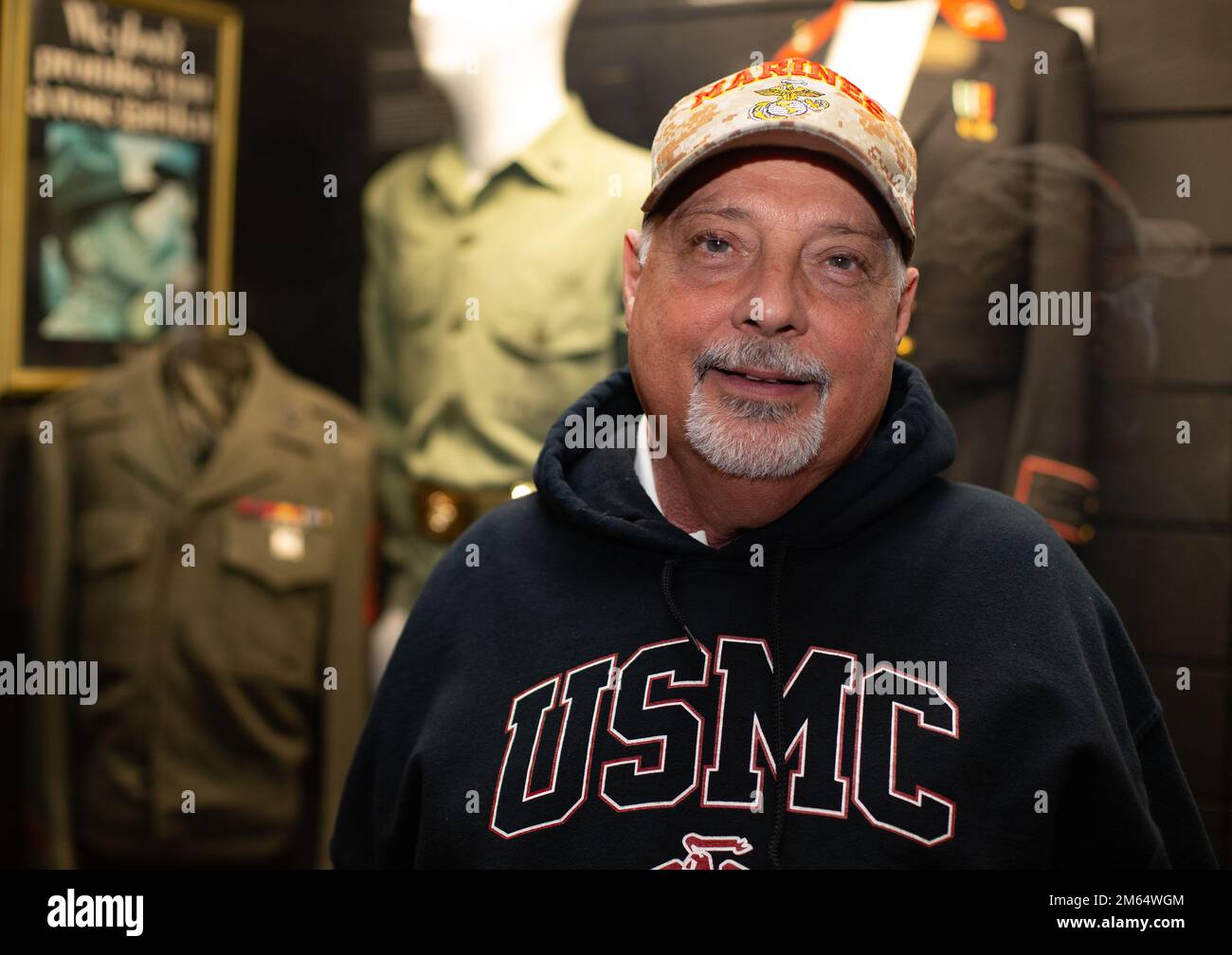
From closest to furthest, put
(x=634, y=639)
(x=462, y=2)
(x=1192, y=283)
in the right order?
(x=634, y=639) → (x=1192, y=283) → (x=462, y=2)

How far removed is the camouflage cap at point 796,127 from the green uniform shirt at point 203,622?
0.74m

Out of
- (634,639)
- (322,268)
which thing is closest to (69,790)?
(322,268)

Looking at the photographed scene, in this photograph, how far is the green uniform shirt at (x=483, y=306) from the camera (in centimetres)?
136

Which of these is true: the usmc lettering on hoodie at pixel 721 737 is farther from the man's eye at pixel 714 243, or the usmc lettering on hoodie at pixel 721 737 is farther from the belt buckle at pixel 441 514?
the belt buckle at pixel 441 514

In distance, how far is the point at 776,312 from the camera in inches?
32.0

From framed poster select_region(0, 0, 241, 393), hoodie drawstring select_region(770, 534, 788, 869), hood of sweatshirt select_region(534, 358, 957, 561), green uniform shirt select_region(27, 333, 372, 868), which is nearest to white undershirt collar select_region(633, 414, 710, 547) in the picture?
hood of sweatshirt select_region(534, 358, 957, 561)

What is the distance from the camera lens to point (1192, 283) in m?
1.16

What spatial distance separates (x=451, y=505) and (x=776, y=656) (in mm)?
684

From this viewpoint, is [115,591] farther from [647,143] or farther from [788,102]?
[788,102]

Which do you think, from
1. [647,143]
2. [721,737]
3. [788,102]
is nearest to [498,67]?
[647,143]

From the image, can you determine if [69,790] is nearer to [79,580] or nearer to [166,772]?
[166,772]

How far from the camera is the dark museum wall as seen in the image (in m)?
1.15

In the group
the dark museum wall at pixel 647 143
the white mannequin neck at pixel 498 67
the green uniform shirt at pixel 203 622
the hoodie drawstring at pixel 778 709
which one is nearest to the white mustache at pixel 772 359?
the hoodie drawstring at pixel 778 709

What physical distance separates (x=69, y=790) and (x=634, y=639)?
3.27 feet
